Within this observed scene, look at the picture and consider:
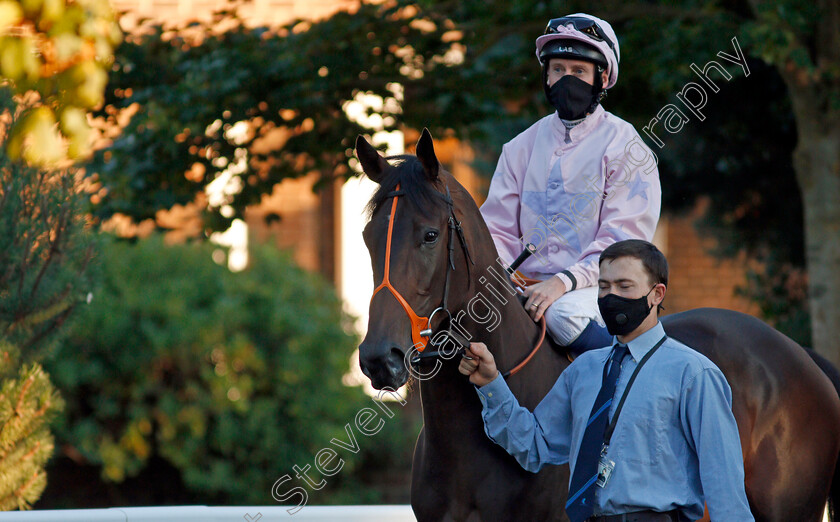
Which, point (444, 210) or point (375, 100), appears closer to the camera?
point (444, 210)

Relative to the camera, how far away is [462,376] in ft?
9.76

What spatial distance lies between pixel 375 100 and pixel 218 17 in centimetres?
148

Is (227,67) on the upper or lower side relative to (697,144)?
upper

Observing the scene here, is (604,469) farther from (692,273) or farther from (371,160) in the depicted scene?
(692,273)

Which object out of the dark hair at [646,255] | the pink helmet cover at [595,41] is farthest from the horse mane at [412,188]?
the pink helmet cover at [595,41]

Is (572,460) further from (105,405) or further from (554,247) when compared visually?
(105,405)

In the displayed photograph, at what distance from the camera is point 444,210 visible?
2787mm

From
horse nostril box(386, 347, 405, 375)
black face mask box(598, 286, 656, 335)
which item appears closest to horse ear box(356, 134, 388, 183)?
horse nostril box(386, 347, 405, 375)

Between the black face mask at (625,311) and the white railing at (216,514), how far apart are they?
5.44ft

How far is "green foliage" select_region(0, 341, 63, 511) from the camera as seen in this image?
13.2 ft

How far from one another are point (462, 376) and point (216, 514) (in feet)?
4.48

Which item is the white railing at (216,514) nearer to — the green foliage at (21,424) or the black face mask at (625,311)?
the green foliage at (21,424)

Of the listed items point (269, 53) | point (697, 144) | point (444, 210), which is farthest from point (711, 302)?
point (444, 210)

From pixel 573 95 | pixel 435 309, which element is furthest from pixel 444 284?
pixel 573 95
